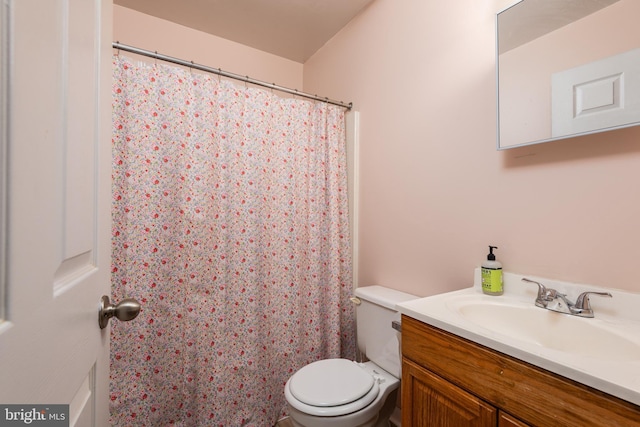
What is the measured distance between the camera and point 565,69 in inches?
38.7

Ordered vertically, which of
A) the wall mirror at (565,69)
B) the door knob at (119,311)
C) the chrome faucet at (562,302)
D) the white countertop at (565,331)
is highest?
the wall mirror at (565,69)

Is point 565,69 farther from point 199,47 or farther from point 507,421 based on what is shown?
point 199,47

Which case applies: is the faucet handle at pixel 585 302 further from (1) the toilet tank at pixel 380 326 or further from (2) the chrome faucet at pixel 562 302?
(1) the toilet tank at pixel 380 326

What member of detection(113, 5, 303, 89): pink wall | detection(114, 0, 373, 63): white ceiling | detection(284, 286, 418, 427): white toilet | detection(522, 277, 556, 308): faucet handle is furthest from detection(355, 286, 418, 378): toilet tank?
detection(113, 5, 303, 89): pink wall

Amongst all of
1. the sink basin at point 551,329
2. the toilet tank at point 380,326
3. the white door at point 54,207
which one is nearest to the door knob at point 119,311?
the white door at point 54,207

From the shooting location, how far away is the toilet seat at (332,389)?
1.15m

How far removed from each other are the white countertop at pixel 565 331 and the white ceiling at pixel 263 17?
1778 millimetres

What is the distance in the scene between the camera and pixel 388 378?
137cm

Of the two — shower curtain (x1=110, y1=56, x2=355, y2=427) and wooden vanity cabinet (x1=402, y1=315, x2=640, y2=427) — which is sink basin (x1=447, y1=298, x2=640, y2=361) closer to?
wooden vanity cabinet (x1=402, y1=315, x2=640, y2=427)

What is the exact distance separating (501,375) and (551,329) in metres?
0.34

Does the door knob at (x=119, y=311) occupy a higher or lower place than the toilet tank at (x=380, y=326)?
higher

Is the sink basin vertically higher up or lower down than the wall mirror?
lower down

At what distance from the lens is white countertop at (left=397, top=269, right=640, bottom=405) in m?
0.56

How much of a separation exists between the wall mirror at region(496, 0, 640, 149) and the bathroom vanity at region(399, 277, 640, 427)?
1.82 feet
